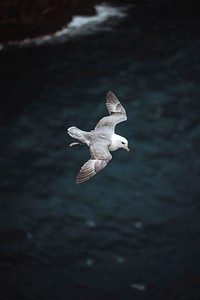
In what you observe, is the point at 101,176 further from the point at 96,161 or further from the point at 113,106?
the point at 96,161

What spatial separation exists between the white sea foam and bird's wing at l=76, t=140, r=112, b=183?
31.7 m

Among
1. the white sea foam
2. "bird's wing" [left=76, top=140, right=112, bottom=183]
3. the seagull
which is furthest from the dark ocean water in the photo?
"bird's wing" [left=76, top=140, right=112, bottom=183]

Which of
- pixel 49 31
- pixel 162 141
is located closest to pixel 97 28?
pixel 49 31

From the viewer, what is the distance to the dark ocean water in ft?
92.6

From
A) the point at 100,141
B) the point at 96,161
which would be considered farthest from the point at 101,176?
the point at 96,161

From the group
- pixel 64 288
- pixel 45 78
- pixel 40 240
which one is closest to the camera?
pixel 64 288

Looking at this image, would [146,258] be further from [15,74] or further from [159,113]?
[15,74]

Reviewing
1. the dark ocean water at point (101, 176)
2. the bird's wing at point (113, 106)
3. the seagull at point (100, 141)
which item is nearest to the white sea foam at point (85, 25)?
the dark ocean water at point (101, 176)

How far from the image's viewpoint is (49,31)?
4669cm

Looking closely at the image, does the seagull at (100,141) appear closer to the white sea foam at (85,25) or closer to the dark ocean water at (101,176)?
the dark ocean water at (101,176)

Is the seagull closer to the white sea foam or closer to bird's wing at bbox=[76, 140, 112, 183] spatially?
bird's wing at bbox=[76, 140, 112, 183]

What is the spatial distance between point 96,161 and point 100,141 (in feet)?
3.52

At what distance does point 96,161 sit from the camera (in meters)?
13.7

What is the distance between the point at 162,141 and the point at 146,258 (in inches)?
333
